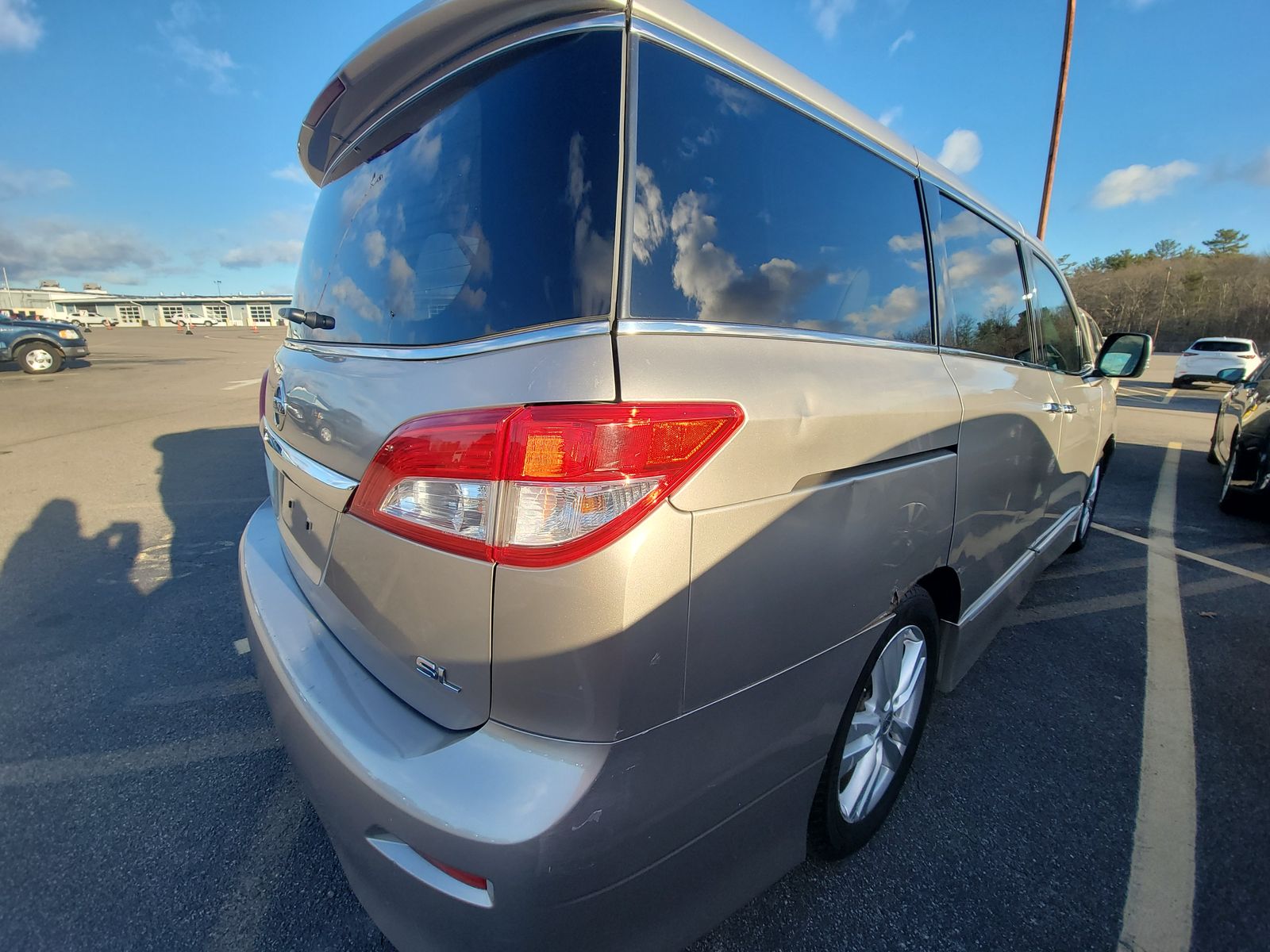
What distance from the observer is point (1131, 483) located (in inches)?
269

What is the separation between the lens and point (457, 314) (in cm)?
128

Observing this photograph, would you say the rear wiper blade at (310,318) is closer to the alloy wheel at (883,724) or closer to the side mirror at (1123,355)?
the alloy wheel at (883,724)

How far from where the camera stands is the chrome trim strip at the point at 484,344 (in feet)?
3.56

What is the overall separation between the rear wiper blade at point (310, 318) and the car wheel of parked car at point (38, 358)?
19.2 metres

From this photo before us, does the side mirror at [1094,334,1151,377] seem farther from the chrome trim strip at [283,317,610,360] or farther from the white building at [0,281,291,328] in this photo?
the white building at [0,281,291,328]

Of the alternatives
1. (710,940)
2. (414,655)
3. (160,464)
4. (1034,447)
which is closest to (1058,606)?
(1034,447)

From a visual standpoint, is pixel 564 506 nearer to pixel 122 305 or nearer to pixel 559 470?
pixel 559 470

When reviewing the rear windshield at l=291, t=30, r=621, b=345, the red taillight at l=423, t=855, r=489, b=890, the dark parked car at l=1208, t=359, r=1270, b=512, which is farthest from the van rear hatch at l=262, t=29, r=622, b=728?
the dark parked car at l=1208, t=359, r=1270, b=512

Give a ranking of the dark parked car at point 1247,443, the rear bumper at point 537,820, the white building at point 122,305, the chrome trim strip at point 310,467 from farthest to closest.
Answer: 1. the white building at point 122,305
2. the dark parked car at point 1247,443
3. the chrome trim strip at point 310,467
4. the rear bumper at point 537,820

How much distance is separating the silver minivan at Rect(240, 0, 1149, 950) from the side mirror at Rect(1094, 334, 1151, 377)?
268cm

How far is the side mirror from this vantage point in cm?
366

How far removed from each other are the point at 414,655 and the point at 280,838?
1.20 meters

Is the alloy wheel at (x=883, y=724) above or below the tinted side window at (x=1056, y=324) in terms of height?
below

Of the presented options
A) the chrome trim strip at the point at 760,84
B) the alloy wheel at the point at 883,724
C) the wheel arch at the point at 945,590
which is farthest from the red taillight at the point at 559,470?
the wheel arch at the point at 945,590
